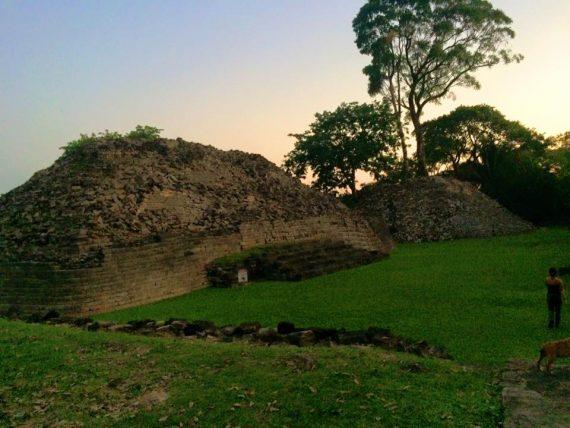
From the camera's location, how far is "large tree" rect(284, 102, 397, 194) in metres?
31.8

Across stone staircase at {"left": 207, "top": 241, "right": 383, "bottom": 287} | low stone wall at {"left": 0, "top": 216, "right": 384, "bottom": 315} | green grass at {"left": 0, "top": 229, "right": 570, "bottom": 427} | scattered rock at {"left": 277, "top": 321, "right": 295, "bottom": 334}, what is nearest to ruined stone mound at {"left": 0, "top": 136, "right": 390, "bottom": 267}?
low stone wall at {"left": 0, "top": 216, "right": 384, "bottom": 315}

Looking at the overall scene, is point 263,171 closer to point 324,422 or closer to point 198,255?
point 198,255

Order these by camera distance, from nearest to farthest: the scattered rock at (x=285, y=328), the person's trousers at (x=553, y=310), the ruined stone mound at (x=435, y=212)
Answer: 1. the scattered rock at (x=285, y=328)
2. the person's trousers at (x=553, y=310)
3. the ruined stone mound at (x=435, y=212)

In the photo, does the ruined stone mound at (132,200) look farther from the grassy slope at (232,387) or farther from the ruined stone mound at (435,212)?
the ruined stone mound at (435,212)

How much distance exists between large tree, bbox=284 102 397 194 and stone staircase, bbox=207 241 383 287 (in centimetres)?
1400

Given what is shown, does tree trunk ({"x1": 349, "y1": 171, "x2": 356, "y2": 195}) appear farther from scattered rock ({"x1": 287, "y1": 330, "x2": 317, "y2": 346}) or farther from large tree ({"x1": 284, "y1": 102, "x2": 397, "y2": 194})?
scattered rock ({"x1": 287, "y1": 330, "x2": 317, "y2": 346})

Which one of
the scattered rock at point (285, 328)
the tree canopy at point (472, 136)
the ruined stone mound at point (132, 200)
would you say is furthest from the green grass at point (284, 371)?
the tree canopy at point (472, 136)

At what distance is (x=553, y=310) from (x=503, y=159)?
2995 centimetres

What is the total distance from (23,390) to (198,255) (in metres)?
8.61

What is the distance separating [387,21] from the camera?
106 ft

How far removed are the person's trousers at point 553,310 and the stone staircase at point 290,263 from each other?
7770 mm

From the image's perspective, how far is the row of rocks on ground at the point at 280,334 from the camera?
6.70 metres

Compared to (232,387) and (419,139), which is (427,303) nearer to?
(232,387)

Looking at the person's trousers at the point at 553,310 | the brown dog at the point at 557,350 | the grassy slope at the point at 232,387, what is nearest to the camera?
the grassy slope at the point at 232,387
